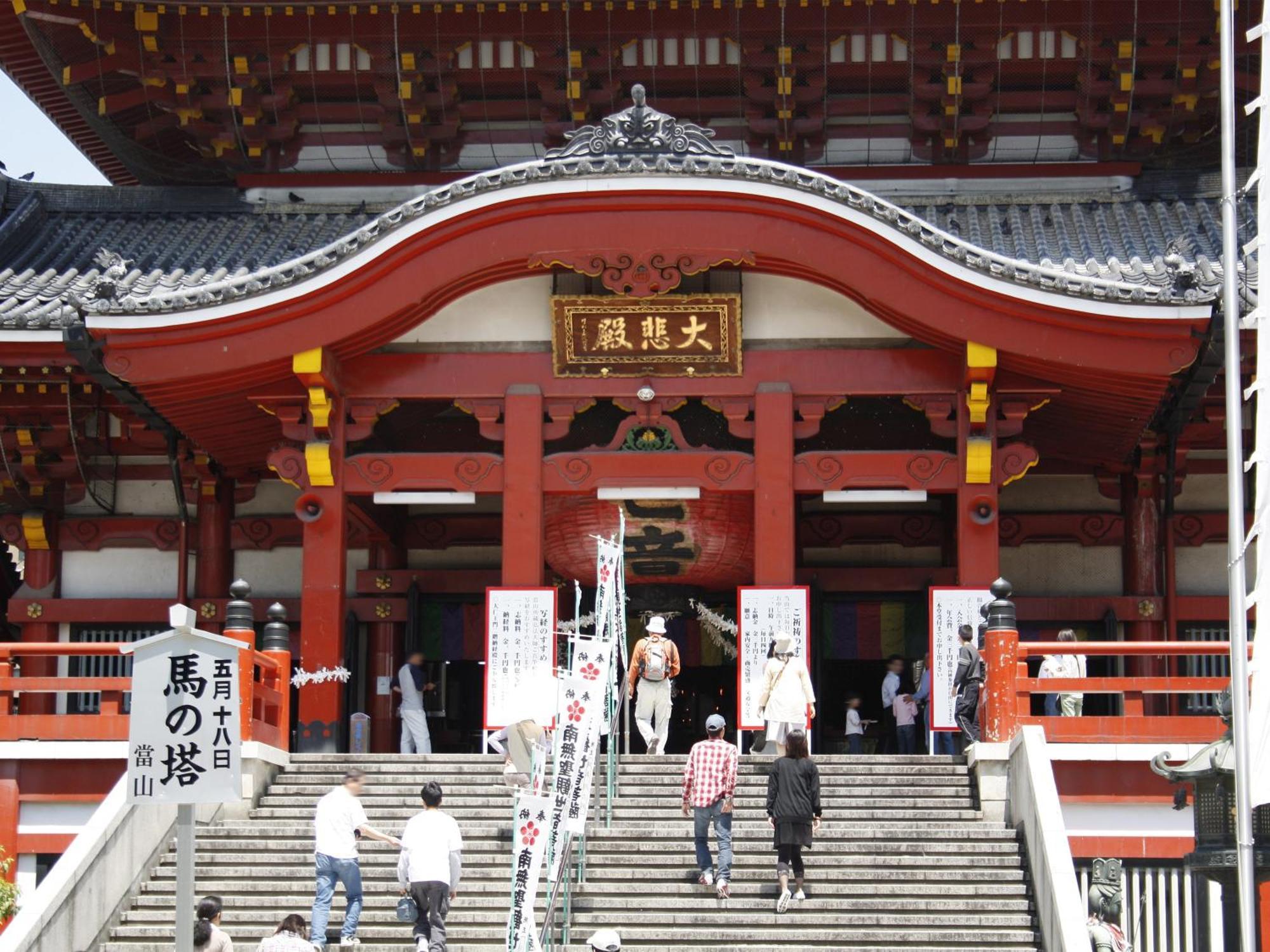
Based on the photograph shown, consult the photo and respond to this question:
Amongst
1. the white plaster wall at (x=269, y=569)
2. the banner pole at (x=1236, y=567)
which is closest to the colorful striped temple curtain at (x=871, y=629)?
the white plaster wall at (x=269, y=569)

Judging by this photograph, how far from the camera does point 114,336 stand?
1847 centimetres

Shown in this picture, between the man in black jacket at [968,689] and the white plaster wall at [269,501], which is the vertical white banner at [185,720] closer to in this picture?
the man in black jacket at [968,689]

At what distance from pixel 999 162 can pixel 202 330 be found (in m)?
8.99

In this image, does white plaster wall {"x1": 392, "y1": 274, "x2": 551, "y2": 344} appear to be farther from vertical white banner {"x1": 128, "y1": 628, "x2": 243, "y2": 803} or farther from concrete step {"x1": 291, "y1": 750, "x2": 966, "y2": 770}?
vertical white banner {"x1": 128, "y1": 628, "x2": 243, "y2": 803}

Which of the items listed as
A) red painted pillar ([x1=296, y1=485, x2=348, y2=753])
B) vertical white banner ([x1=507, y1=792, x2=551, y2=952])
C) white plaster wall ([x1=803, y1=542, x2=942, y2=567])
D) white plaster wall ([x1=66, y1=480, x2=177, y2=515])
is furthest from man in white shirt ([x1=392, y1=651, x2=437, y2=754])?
vertical white banner ([x1=507, y1=792, x2=551, y2=952])

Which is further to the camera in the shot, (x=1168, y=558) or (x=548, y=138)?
(x=548, y=138)

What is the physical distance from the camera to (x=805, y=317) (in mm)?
19094

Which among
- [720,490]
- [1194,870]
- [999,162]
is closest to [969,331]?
[720,490]

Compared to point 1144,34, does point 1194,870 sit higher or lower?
lower

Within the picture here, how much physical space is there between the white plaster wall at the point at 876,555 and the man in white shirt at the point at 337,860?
8.68 metres

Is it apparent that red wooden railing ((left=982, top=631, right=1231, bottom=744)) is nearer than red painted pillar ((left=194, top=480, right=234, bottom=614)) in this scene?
Yes

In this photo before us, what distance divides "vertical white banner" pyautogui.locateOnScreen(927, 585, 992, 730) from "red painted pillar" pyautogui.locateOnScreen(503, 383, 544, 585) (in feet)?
11.5

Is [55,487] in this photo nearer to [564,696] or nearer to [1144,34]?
[564,696]

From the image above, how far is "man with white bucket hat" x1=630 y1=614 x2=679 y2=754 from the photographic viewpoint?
57.3 feet
